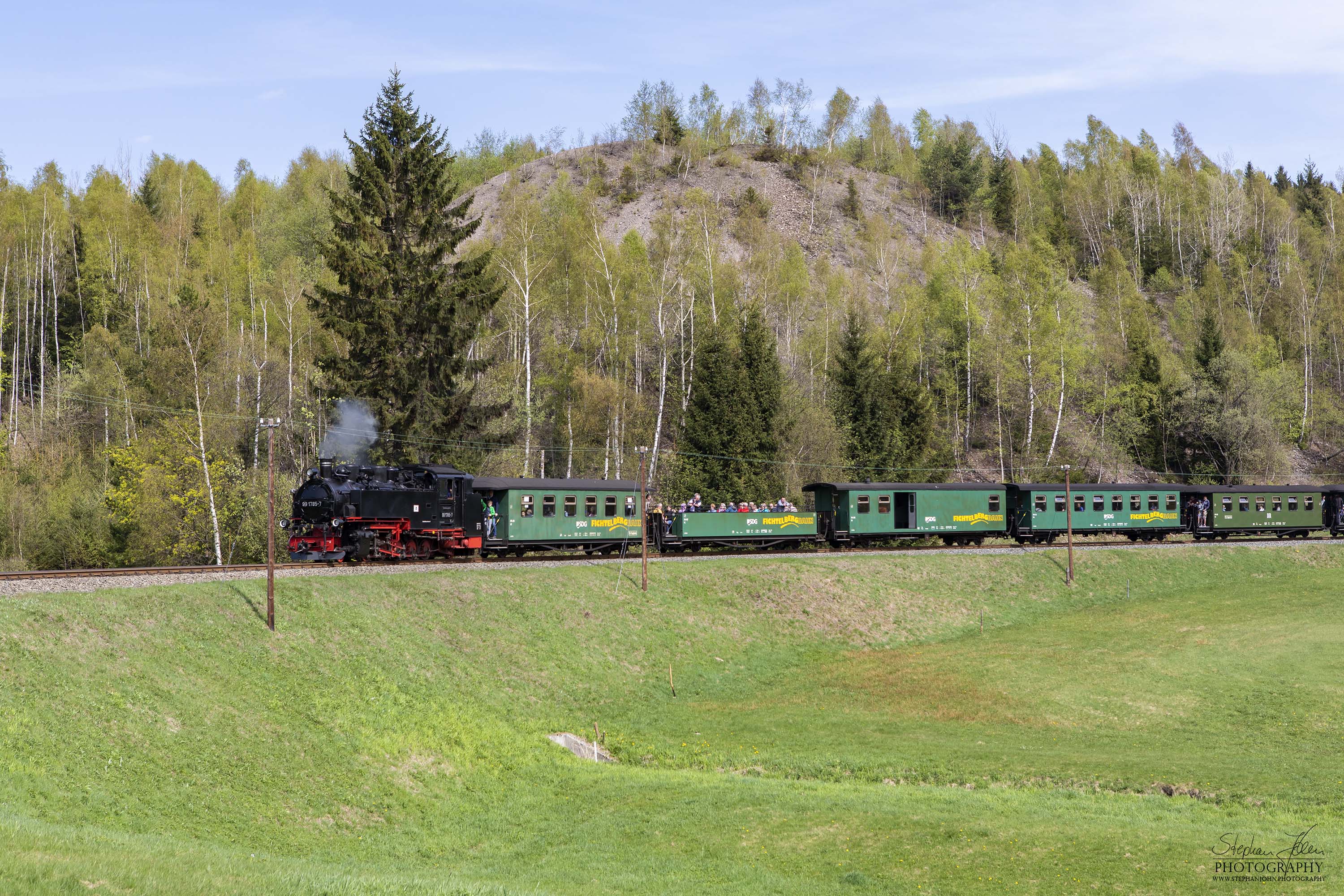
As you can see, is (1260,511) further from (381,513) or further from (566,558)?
(381,513)

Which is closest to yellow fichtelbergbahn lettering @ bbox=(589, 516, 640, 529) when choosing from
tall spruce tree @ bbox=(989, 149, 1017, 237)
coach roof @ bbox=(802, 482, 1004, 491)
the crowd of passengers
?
the crowd of passengers

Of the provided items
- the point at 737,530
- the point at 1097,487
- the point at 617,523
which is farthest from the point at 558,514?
the point at 1097,487

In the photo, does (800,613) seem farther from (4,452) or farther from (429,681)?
(4,452)

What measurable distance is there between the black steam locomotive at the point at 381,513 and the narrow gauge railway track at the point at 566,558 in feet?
1.84

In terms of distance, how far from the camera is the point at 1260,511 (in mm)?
58969

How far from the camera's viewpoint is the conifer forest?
158ft

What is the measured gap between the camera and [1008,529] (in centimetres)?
5322

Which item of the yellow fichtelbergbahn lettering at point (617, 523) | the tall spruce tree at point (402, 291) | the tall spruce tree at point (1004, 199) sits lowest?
the yellow fichtelbergbahn lettering at point (617, 523)

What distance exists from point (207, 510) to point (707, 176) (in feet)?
316

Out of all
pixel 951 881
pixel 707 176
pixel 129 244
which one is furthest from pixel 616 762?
pixel 707 176

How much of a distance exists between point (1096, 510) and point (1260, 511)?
1212 centimetres

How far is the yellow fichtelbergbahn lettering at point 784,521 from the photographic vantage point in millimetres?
47312

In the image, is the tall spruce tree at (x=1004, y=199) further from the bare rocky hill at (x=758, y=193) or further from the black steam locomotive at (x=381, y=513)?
the black steam locomotive at (x=381, y=513)

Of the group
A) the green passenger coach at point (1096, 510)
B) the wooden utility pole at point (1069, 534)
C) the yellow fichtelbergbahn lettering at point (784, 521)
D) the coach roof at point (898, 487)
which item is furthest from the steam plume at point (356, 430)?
the green passenger coach at point (1096, 510)
